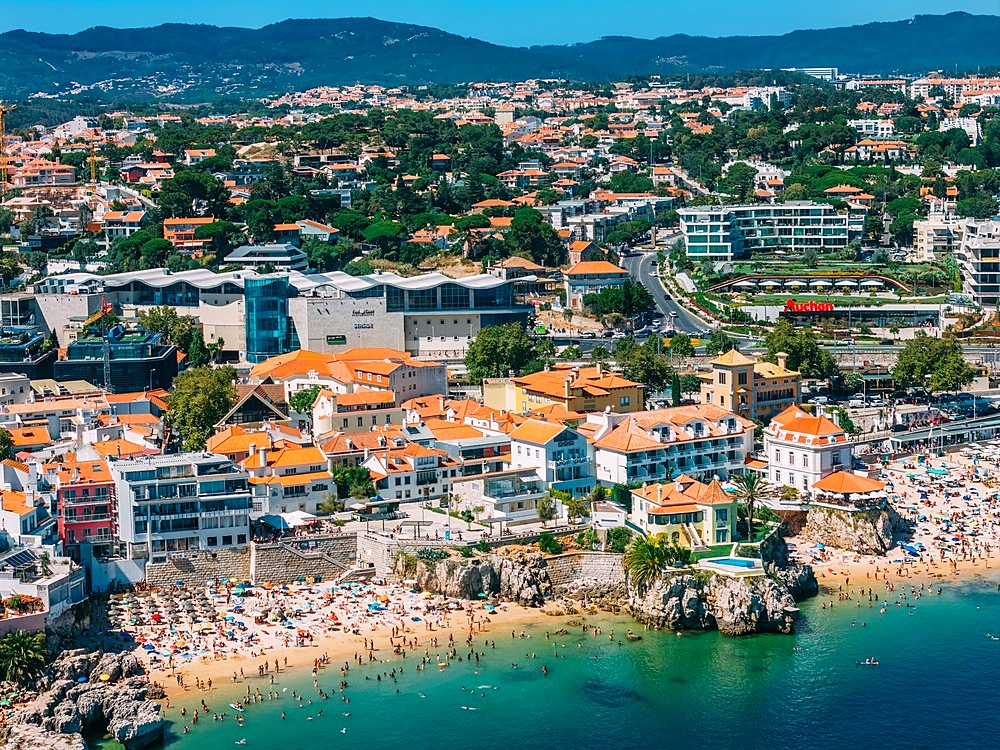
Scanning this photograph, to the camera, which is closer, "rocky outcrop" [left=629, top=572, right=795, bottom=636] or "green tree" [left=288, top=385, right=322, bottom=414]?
"rocky outcrop" [left=629, top=572, right=795, bottom=636]

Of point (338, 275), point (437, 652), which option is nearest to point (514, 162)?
point (338, 275)

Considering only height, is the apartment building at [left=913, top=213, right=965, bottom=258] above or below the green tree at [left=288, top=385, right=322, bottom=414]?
above

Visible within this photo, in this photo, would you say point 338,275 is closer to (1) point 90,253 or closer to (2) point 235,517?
(1) point 90,253

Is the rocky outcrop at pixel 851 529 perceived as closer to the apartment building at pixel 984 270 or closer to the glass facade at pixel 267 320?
the glass facade at pixel 267 320

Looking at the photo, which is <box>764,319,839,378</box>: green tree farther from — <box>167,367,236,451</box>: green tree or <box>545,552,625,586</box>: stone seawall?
<box>545,552,625,586</box>: stone seawall

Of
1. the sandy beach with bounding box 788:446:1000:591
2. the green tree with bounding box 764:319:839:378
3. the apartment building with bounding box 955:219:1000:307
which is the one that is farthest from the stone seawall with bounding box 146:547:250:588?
the apartment building with bounding box 955:219:1000:307

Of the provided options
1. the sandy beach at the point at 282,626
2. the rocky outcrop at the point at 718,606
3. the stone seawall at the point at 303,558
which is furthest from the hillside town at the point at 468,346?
the sandy beach at the point at 282,626
